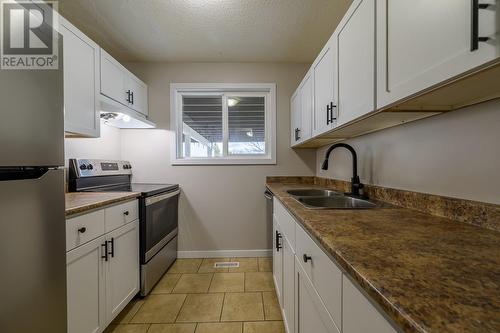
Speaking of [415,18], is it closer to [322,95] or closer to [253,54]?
[322,95]

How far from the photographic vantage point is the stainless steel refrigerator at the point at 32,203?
0.74 metres

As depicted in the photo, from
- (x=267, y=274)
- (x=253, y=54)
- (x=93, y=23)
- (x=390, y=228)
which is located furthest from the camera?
(x=253, y=54)

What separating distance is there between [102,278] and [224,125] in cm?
202

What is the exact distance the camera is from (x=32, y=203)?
2.75 feet

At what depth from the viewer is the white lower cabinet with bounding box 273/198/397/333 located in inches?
19.8

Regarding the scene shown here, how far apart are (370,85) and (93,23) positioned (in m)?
2.36

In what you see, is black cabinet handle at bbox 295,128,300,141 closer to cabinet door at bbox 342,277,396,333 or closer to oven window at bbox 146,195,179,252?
oven window at bbox 146,195,179,252

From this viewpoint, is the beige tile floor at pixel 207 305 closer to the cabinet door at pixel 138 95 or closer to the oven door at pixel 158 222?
the oven door at pixel 158 222

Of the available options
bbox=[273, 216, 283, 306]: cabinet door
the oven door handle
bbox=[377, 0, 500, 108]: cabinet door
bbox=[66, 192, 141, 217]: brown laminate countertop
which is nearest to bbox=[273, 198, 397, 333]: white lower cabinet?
bbox=[273, 216, 283, 306]: cabinet door

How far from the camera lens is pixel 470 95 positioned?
813 millimetres

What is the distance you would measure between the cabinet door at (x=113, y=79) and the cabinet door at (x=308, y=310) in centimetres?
208

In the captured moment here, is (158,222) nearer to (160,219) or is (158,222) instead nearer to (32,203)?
(160,219)

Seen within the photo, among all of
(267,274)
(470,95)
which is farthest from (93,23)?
(267,274)

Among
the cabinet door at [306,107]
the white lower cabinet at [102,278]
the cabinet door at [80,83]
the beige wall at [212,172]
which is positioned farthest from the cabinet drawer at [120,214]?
the cabinet door at [306,107]
